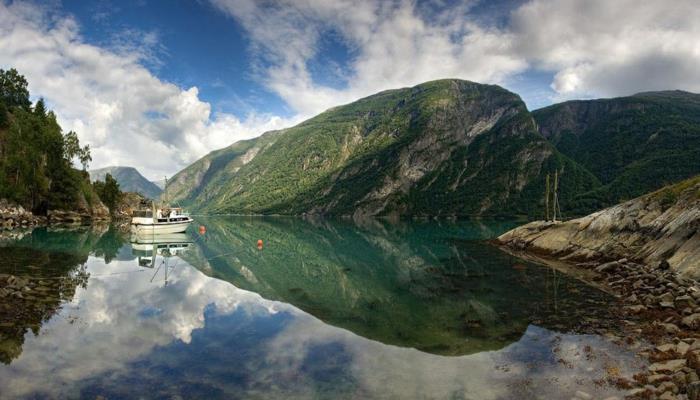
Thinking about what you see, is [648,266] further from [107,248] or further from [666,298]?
[107,248]

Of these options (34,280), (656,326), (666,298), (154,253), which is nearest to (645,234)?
(666,298)

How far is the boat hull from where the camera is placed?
255 ft

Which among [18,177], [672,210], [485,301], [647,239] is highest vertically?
[18,177]

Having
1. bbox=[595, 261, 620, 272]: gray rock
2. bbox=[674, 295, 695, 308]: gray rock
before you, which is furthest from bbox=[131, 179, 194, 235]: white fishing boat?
bbox=[674, 295, 695, 308]: gray rock

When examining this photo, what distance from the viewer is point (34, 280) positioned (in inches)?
1140

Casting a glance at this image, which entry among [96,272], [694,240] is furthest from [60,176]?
A: [694,240]

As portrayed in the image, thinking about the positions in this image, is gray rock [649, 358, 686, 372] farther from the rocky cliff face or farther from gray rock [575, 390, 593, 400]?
the rocky cliff face

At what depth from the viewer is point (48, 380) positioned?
13.2m

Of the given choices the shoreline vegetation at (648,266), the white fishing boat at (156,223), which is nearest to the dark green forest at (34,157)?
the white fishing boat at (156,223)

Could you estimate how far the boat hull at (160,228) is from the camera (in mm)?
77713

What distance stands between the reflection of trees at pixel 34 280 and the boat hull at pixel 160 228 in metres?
21.7

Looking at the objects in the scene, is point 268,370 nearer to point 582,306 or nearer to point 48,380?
point 48,380

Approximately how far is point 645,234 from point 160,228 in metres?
80.5

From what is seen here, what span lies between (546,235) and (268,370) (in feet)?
177
